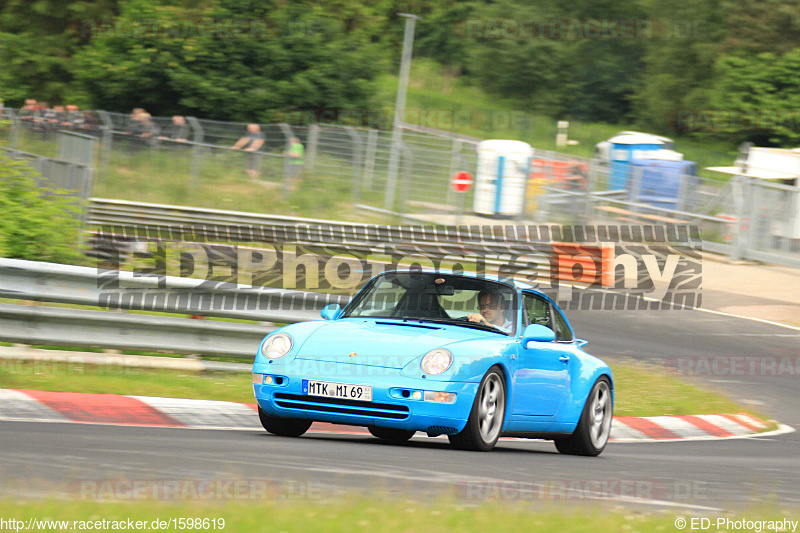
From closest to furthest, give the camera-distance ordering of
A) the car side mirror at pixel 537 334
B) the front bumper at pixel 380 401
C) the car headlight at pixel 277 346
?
1. the front bumper at pixel 380 401
2. the car headlight at pixel 277 346
3. the car side mirror at pixel 537 334

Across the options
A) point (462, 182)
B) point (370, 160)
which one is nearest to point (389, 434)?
point (462, 182)

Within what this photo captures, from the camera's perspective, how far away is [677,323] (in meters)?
19.9

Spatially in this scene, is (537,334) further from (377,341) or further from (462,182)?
(462,182)

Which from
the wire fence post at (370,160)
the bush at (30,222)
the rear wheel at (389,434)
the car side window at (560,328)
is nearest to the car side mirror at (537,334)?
the car side window at (560,328)

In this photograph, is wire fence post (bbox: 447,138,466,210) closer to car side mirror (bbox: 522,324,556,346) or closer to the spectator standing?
the spectator standing

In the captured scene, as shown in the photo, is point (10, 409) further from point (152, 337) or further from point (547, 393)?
point (547, 393)

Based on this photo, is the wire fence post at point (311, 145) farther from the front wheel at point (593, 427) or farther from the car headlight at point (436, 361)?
the car headlight at point (436, 361)

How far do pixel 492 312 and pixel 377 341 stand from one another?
114 cm

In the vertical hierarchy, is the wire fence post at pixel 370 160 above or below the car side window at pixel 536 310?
above

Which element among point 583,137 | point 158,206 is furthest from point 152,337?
point 583,137

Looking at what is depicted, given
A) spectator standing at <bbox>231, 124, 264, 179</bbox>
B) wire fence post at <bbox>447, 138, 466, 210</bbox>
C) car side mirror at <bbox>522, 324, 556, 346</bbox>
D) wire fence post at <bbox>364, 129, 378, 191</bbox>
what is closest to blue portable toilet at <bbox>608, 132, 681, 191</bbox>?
wire fence post at <bbox>447, 138, 466, 210</bbox>

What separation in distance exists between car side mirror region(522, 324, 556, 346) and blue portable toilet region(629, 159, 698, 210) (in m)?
20.6

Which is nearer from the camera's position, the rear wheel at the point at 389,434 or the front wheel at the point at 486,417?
the front wheel at the point at 486,417

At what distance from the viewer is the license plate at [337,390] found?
7449 millimetres
